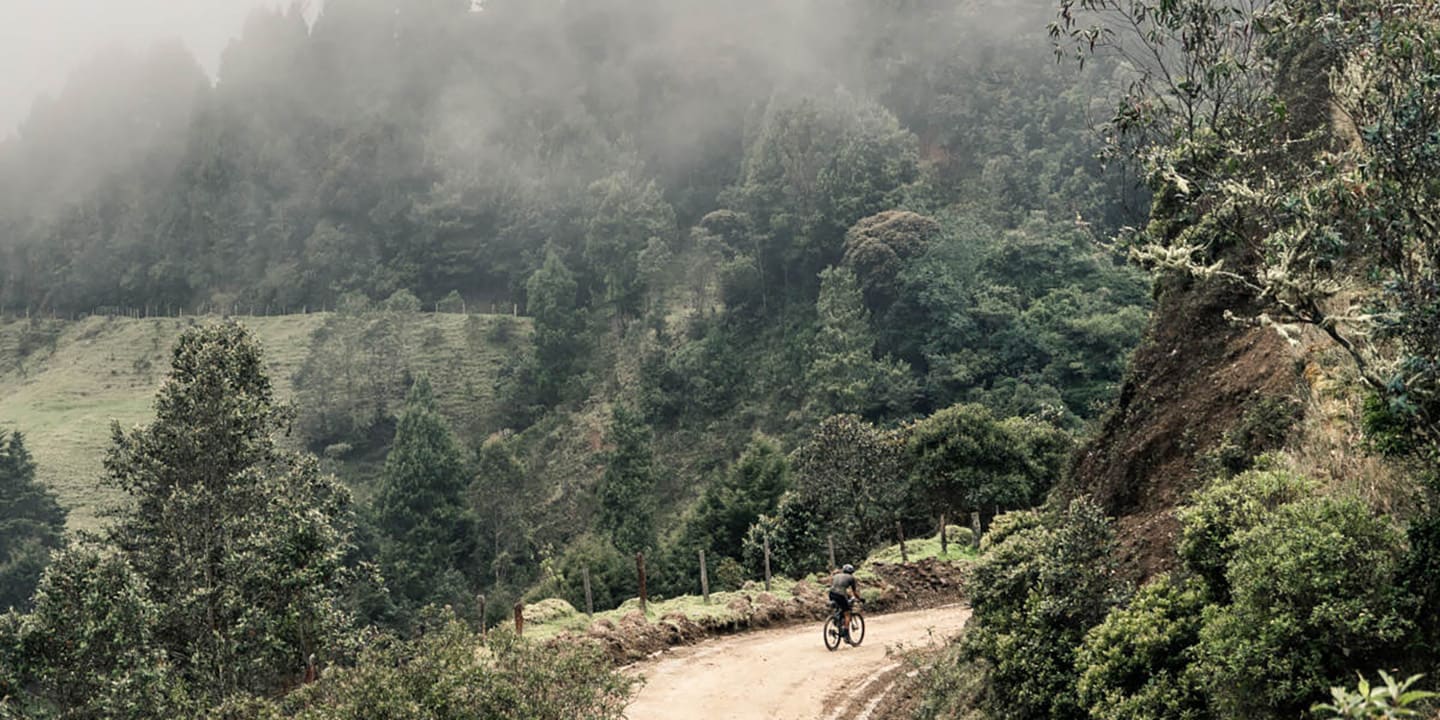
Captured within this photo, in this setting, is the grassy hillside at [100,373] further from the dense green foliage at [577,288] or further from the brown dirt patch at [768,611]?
the brown dirt patch at [768,611]

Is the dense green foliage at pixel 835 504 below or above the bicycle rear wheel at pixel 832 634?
above

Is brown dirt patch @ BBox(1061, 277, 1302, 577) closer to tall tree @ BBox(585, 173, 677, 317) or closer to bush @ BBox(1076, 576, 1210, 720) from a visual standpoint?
bush @ BBox(1076, 576, 1210, 720)

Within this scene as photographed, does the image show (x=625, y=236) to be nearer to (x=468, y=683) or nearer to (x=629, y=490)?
(x=629, y=490)

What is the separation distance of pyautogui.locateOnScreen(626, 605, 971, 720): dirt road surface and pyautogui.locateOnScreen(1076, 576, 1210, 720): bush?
5436mm

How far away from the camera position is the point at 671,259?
82.1 meters

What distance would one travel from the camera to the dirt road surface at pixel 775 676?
1441 cm

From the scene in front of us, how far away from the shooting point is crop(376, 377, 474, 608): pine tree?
5356 cm

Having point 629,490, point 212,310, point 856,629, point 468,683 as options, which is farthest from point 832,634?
point 212,310

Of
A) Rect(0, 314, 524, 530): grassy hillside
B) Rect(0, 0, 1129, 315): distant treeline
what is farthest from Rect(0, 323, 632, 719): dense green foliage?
Rect(0, 0, 1129, 315): distant treeline

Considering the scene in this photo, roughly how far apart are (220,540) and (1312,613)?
22.3 m

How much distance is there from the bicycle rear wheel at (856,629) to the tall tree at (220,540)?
11.6 metres

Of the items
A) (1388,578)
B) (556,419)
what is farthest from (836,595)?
(556,419)

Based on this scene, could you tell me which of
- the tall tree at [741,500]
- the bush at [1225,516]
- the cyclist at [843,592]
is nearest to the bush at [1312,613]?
the bush at [1225,516]

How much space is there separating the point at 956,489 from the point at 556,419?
43117 mm
